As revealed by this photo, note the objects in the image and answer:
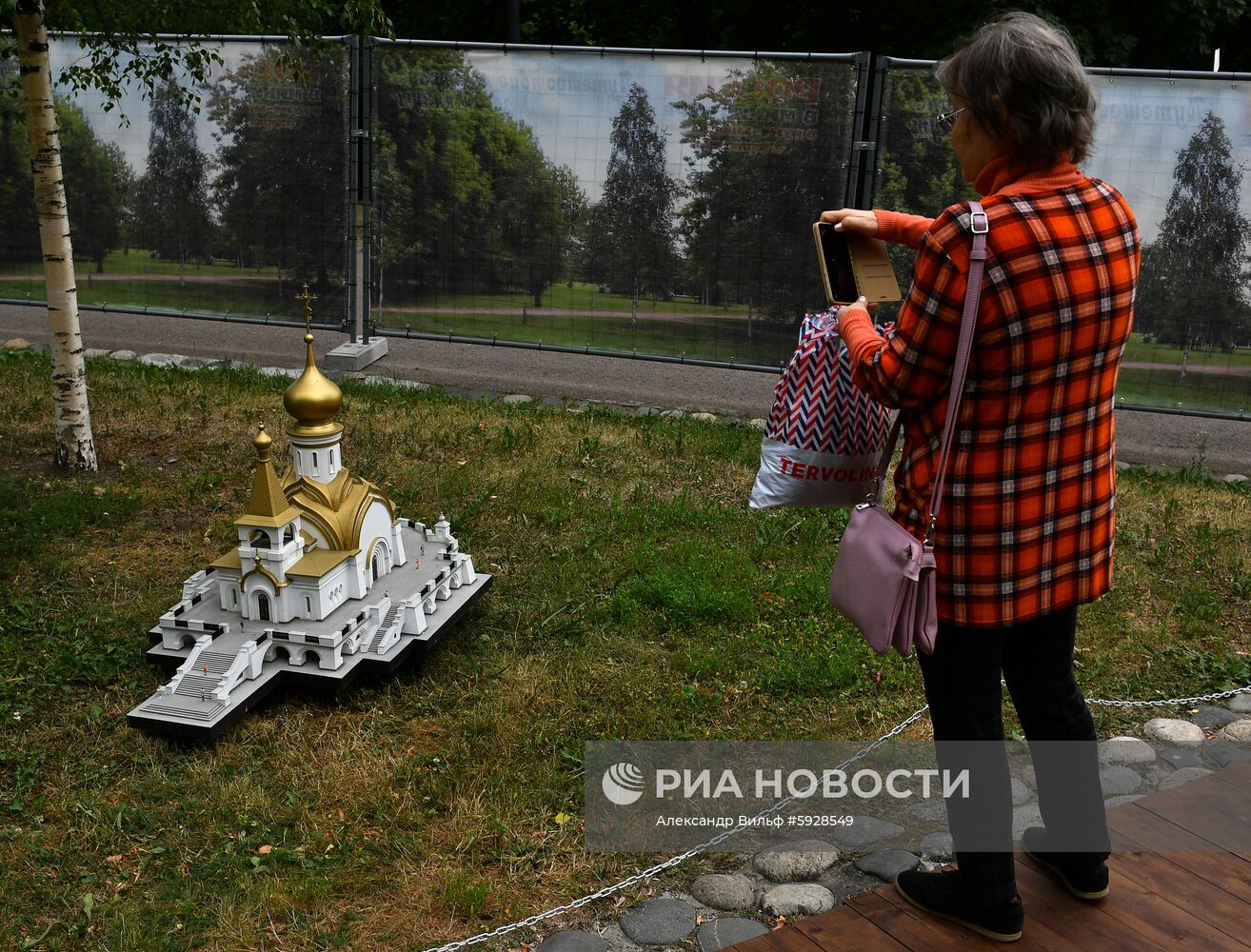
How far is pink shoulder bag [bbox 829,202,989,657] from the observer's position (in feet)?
9.14

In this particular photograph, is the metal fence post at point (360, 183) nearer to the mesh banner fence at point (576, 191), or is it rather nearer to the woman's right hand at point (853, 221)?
the mesh banner fence at point (576, 191)

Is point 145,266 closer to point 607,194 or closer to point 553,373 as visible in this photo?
point 553,373

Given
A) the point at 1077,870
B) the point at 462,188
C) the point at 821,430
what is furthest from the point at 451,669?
the point at 462,188

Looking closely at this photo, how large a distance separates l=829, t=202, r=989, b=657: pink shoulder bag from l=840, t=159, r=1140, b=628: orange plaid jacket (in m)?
0.05

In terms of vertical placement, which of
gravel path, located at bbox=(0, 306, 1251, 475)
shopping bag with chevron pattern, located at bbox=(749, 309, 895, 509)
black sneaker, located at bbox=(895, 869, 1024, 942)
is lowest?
gravel path, located at bbox=(0, 306, 1251, 475)

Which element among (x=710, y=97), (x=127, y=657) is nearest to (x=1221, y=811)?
(x=127, y=657)

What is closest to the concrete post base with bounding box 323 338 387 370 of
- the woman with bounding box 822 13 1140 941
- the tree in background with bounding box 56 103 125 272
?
the tree in background with bounding box 56 103 125 272

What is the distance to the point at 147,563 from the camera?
19.2 ft

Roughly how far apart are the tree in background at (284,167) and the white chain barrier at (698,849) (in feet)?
22.1

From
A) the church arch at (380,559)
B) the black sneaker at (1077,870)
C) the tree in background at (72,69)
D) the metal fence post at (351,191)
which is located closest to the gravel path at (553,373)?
the metal fence post at (351,191)

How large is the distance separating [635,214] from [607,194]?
0.26 meters

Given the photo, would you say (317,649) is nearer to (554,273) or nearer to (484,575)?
(484,575)

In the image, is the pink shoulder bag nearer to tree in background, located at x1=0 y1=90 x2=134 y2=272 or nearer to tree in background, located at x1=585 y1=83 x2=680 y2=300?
tree in background, located at x1=585 y1=83 x2=680 y2=300

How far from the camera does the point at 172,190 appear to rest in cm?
1028
